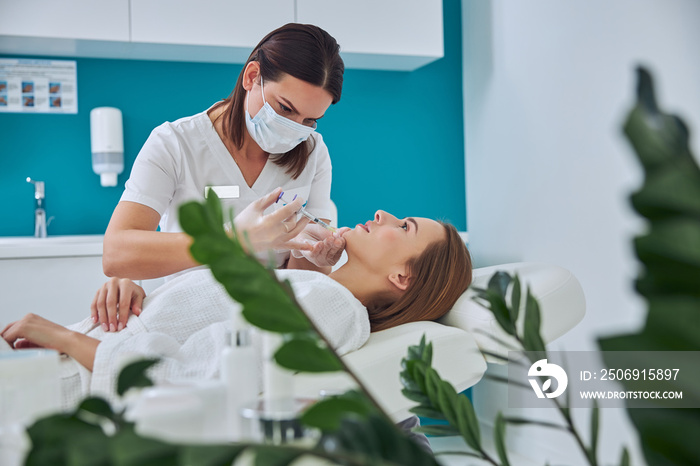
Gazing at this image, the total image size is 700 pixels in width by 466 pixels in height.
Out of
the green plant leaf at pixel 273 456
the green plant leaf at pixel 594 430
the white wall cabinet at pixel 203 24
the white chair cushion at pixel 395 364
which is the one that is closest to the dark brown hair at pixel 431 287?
the white chair cushion at pixel 395 364

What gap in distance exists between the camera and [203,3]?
2906mm

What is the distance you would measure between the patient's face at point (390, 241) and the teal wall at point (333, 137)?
1.62 metres

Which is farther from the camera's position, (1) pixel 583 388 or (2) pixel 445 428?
(1) pixel 583 388

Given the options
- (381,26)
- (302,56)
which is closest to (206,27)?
(381,26)

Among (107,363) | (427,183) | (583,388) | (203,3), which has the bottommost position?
(583,388)

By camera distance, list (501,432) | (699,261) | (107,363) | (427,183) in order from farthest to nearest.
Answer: (427,183) → (107,363) → (501,432) → (699,261)

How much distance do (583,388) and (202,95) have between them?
92.5 inches

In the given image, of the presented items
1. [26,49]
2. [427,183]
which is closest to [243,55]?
[26,49]

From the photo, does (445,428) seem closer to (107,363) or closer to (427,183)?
(107,363)

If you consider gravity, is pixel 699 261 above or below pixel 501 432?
above

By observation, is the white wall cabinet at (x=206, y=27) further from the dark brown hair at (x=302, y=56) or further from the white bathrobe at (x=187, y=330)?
the white bathrobe at (x=187, y=330)

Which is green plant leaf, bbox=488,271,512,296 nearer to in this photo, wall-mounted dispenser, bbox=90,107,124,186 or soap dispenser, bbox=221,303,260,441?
soap dispenser, bbox=221,303,260,441

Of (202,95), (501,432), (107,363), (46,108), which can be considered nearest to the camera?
(501,432)

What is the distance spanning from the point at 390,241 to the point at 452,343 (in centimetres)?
41
